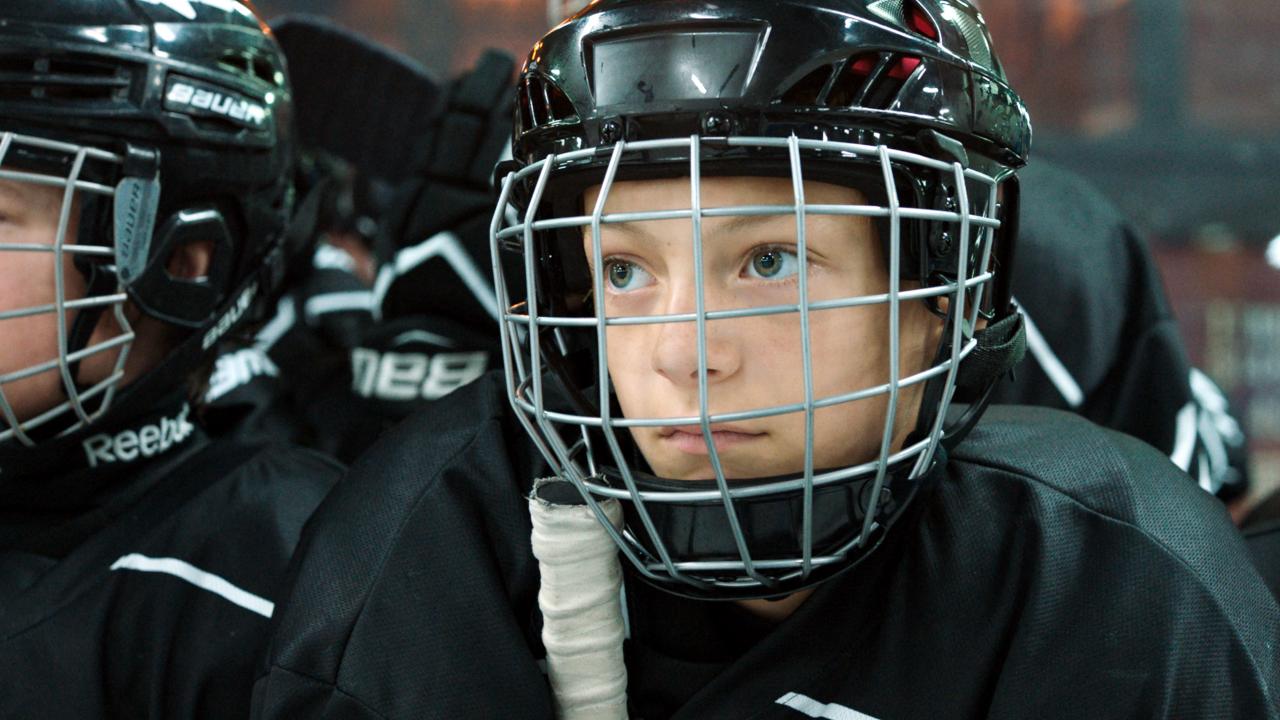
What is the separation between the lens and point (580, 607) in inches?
34.2

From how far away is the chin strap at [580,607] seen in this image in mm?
869

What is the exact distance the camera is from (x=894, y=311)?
76cm

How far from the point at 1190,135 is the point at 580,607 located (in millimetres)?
2847

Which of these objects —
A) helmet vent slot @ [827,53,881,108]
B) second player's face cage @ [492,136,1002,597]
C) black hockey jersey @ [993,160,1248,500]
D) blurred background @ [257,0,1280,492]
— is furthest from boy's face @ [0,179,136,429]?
blurred background @ [257,0,1280,492]

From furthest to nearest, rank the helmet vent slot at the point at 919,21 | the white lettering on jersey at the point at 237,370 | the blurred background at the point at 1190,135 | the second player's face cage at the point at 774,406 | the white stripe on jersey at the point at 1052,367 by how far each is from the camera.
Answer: the blurred background at the point at 1190,135 → the white lettering on jersey at the point at 237,370 → the white stripe on jersey at the point at 1052,367 → the helmet vent slot at the point at 919,21 → the second player's face cage at the point at 774,406

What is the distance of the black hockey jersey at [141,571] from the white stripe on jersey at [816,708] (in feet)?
1.43

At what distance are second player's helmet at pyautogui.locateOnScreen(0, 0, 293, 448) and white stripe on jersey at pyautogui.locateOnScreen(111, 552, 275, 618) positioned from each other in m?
0.14

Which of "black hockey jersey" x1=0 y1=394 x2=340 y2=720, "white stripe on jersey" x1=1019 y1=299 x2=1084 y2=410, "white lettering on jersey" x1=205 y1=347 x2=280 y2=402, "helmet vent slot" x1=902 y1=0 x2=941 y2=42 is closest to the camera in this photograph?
"helmet vent slot" x1=902 y1=0 x2=941 y2=42

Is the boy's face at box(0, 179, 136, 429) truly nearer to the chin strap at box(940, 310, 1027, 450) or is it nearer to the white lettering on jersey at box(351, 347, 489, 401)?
the white lettering on jersey at box(351, 347, 489, 401)

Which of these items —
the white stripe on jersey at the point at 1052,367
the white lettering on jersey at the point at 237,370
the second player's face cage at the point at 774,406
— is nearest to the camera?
the second player's face cage at the point at 774,406

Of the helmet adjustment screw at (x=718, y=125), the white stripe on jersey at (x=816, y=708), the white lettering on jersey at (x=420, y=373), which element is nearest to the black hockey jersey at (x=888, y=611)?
the white stripe on jersey at (x=816, y=708)

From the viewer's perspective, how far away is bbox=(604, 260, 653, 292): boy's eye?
34.1 inches

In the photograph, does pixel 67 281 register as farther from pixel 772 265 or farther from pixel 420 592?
pixel 772 265

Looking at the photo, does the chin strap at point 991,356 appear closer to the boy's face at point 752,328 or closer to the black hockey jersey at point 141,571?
the boy's face at point 752,328
